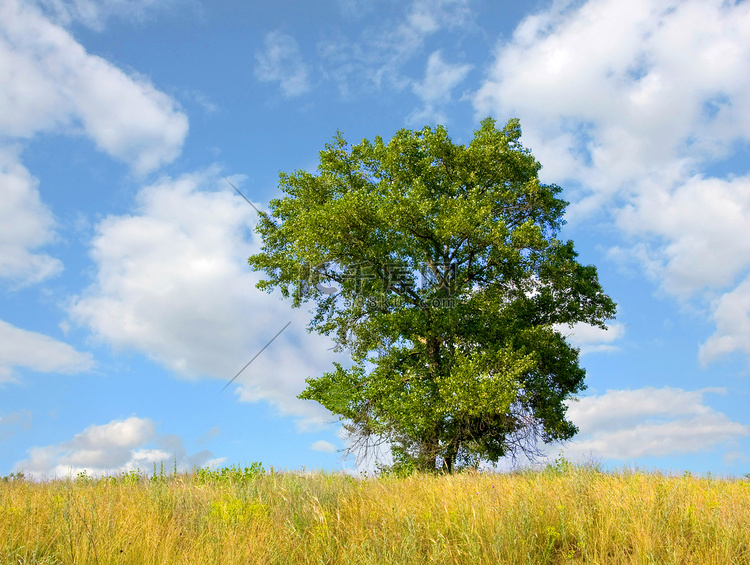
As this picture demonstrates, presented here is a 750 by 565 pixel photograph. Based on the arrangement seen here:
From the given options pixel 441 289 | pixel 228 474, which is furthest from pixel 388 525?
pixel 441 289

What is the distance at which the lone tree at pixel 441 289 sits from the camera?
17.8 metres

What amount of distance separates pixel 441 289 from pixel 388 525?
12.4m

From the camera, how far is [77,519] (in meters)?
7.88

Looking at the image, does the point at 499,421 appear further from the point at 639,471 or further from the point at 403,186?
the point at 403,186

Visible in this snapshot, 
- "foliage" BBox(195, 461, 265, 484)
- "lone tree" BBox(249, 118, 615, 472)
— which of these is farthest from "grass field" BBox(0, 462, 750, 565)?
"lone tree" BBox(249, 118, 615, 472)

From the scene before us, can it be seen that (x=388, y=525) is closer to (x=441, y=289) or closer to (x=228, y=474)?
(x=228, y=474)

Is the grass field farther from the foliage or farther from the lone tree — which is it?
the lone tree

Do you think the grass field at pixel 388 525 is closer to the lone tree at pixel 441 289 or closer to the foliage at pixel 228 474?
the foliage at pixel 228 474

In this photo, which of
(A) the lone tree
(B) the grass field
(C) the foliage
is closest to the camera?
(B) the grass field

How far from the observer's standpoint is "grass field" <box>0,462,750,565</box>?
6.93 m

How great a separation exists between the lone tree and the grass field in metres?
7.02

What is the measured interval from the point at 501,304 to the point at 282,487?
11879mm

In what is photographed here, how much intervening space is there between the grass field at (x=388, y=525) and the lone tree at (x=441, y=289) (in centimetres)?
702

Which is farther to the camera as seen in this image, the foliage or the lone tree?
the lone tree
